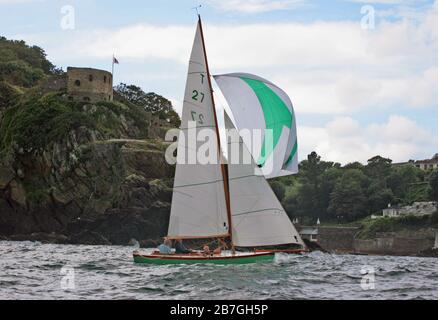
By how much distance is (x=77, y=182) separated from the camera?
96438 millimetres

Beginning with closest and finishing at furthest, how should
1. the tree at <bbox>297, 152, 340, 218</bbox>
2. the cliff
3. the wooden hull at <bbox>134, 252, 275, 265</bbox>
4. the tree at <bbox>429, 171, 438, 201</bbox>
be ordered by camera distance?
the wooden hull at <bbox>134, 252, 275, 265</bbox> → the cliff → the tree at <bbox>429, 171, 438, 201</bbox> → the tree at <bbox>297, 152, 340, 218</bbox>

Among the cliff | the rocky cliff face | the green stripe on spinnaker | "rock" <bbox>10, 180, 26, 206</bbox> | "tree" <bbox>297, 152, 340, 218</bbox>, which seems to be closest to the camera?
the green stripe on spinnaker

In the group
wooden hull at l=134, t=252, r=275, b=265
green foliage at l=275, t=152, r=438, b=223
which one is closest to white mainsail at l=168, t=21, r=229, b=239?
wooden hull at l=134, t=252, r=275, b=265

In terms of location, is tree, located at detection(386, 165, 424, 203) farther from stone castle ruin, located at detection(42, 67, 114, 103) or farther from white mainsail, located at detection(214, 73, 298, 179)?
white mainsail, located at detection(214, 73, 298, 179)

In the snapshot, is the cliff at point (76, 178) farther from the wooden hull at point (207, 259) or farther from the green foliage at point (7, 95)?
the wooden hull at point (207, 259)

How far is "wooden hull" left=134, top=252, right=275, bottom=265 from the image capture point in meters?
33.8

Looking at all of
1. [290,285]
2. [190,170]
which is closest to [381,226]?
[190,170]

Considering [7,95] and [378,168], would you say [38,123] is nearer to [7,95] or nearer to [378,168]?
[7,95]

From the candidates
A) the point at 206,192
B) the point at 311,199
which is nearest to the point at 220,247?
the point at 206,192

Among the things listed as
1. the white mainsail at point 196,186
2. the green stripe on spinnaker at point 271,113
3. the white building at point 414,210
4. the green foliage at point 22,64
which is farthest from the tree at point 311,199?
the green stripe on spinnaker at point 271,113

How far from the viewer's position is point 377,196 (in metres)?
126

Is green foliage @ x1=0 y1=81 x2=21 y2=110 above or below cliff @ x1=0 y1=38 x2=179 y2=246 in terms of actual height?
above

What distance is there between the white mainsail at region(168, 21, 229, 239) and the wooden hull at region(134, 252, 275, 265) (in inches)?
59.1

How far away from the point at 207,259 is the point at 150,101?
382 ft
